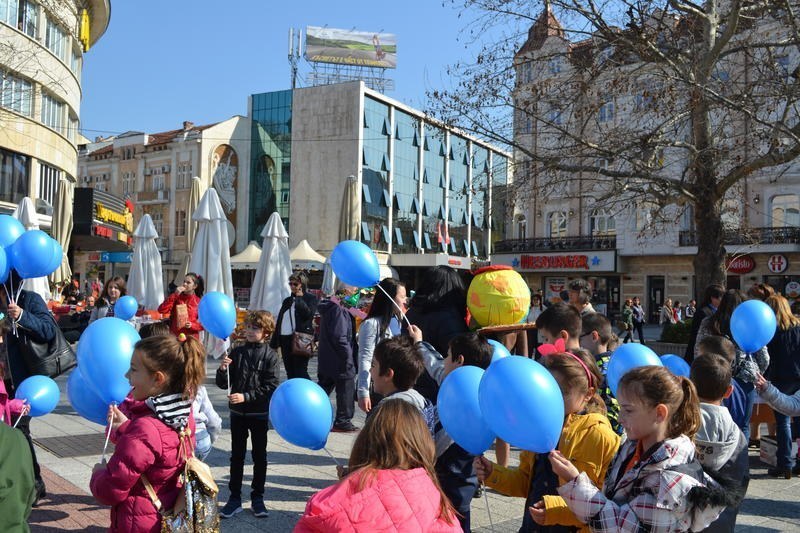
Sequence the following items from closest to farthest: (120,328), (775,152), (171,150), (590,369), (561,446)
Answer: (561,446) → (590,369) → (120,328) → (775,152) → (171,150)

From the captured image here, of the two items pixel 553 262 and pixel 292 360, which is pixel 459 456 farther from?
pixel 553 262

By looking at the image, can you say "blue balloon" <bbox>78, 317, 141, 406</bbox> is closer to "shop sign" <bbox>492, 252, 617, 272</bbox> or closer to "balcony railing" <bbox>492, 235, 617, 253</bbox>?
"shop sign" <bbox>492, 252, 617, 272</bbox>

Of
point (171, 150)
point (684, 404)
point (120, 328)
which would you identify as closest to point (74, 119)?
point (171, 150)

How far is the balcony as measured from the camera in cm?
4853

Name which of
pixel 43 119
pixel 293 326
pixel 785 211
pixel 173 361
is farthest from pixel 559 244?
pixel 173 361

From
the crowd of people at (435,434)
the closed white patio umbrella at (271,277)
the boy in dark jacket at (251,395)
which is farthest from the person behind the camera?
the closed white patio umbrella at (271,277)

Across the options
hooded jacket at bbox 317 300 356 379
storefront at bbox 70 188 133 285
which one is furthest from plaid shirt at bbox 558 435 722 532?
storefront at bbox 70 188 133 285

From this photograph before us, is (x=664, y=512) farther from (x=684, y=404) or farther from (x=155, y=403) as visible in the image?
(x=155, y=403)

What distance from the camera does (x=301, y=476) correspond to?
19.7 feet

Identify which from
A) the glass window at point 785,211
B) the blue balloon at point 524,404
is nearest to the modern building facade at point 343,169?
the glass window at point 785,211

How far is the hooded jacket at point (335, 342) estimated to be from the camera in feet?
24.8

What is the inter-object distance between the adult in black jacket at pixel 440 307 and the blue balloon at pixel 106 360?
216cm

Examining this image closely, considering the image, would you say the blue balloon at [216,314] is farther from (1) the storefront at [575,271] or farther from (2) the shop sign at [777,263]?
(2) the shop sign at [777,263]

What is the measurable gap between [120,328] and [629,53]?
1091 centimetres
